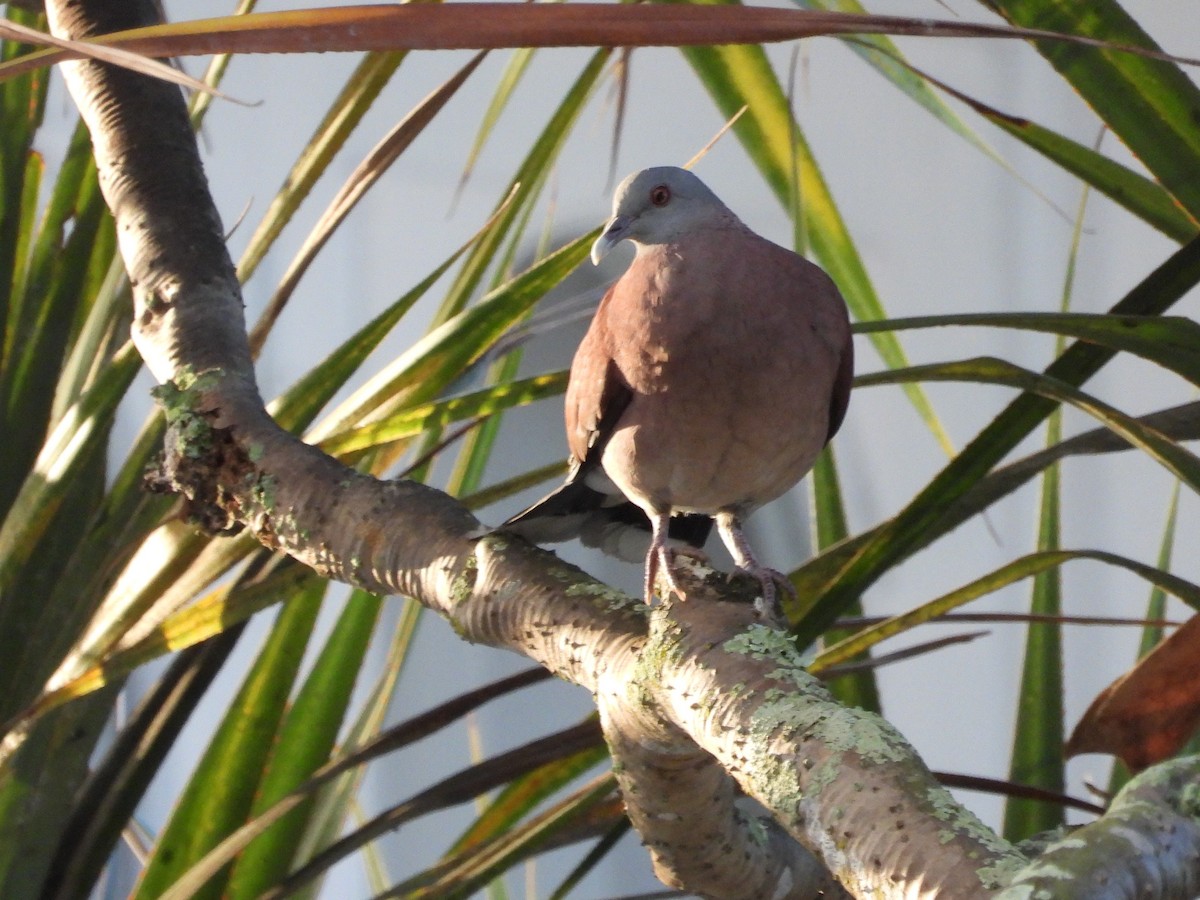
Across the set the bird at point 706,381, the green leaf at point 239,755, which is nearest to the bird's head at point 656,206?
the bird at point 706,381

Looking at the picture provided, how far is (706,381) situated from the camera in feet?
2.69

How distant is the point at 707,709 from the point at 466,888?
0.49 meters

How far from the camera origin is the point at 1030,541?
197cm

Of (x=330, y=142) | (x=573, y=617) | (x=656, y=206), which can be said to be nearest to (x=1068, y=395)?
(x=573, y=617)

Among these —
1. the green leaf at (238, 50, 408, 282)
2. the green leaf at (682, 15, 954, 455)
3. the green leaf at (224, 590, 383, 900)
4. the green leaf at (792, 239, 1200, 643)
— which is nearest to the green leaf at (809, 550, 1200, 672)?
the green leaf at (792, 239, 1200, 643)

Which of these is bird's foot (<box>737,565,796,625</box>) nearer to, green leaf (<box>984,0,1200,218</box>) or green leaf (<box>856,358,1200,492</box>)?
green leaf (<box>856,358,1200,492</box>)

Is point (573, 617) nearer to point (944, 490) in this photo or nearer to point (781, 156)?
point (944, 490)

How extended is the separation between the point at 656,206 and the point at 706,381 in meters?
0.23

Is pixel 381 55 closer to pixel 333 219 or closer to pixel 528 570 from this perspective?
pixel 333 219

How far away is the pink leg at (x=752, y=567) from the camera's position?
0.69 metres

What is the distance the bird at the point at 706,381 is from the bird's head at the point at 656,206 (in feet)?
0.06

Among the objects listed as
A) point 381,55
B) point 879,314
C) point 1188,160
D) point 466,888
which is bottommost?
point 466,888

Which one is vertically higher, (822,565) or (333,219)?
(333,219)

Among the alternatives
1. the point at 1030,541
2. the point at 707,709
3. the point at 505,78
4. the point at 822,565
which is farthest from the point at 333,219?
the point at 1030,541
